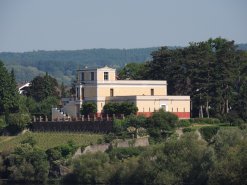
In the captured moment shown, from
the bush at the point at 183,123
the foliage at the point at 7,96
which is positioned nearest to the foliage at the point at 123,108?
the bush at the point at 183,123

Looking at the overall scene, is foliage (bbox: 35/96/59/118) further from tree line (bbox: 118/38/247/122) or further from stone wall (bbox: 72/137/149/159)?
stone wall (bbox: 72/137/149/159)

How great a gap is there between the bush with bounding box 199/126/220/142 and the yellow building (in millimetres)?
9232

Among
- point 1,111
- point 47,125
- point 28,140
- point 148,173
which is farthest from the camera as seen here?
point 1,111

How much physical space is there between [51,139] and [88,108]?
4.76 meters

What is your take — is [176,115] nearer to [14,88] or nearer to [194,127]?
[194,127]

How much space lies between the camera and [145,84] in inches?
3939

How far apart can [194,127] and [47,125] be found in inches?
555

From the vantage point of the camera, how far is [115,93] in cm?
9956

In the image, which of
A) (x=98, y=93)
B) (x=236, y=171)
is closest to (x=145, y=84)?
(x=98, y=93)

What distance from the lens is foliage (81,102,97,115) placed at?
9731cm

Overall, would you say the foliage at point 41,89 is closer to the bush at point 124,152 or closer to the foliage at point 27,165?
the foliage at point 27,165

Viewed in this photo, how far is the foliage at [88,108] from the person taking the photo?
9731 centimetres

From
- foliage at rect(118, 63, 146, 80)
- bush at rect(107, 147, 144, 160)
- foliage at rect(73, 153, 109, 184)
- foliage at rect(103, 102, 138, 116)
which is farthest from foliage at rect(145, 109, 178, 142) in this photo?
foliage at rect(118, 63, 146, 80)

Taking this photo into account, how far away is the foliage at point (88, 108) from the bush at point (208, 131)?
Answer: 12.5 m
